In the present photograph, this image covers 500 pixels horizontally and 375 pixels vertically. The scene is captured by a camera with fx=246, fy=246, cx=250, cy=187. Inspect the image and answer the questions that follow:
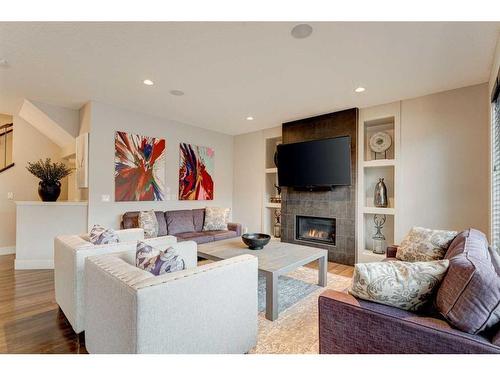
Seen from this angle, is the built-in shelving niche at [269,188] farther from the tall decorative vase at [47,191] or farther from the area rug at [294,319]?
the tall decorative vase at [47,191]

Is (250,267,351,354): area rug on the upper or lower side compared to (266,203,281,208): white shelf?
lower

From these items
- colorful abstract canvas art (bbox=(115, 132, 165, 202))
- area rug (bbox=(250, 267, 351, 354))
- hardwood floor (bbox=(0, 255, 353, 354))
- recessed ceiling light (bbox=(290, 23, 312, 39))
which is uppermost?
recessed ceiling light (bbox=(290, 23, 312, 39))

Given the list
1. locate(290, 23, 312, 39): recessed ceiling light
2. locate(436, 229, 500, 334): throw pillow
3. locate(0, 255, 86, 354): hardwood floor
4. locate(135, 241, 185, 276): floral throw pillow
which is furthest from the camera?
locate(290, 23, 312, 39): recessed ceiling light

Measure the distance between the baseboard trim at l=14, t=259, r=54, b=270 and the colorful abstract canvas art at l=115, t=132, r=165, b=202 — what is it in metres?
1.31

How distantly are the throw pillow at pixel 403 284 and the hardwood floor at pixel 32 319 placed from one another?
1.98 metres

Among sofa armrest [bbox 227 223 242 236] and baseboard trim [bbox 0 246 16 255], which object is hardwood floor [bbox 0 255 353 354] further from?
sofa armrest [bbox 227 223 242 236]

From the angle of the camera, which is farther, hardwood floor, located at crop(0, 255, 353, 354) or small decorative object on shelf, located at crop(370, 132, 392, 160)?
small decorative object on shelf, located at crop(370, 132, 392, 160)

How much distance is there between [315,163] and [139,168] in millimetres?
3048

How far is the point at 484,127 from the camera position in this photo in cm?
301

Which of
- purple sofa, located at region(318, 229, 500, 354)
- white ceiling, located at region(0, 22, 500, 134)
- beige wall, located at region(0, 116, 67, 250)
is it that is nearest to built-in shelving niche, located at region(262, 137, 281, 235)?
white ceiling, located at region(0, 22, 500, 134)

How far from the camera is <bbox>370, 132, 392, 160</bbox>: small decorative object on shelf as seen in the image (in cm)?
391
